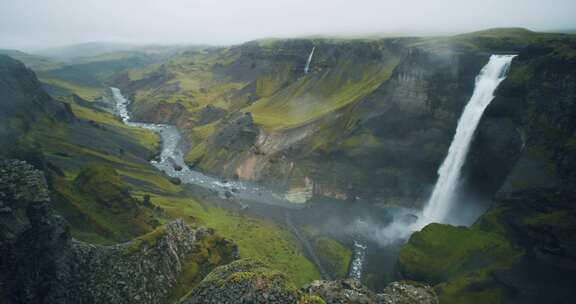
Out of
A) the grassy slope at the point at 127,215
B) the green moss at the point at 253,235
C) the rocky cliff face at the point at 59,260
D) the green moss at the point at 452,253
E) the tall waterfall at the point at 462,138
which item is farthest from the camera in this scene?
the tall waterfall at the point at 462,138

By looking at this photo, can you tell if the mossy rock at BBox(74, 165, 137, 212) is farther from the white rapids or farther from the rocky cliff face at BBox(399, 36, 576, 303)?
the rocky cliff face at BBox(399, 36, 576, 303)

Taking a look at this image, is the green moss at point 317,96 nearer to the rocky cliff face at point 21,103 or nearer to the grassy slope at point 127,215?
the grassy slope at point 127,215

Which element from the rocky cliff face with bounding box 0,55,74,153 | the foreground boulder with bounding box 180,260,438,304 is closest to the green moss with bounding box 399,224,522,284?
the foreground boulder with bounding box 180,260,438,304

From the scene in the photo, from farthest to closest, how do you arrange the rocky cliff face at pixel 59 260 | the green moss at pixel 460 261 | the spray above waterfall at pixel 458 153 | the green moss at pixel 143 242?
the spray above waterfall at pixel 458 153 < the green moss at pixel 460 261 < the green moss at pixel 143 242 < the rocky cliff face at pixel 59 260

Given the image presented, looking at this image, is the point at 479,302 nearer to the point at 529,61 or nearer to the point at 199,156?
the point at 529,61

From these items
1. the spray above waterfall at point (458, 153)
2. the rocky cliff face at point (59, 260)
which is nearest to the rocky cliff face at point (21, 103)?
the rocky cliff face at point (59, 260)
